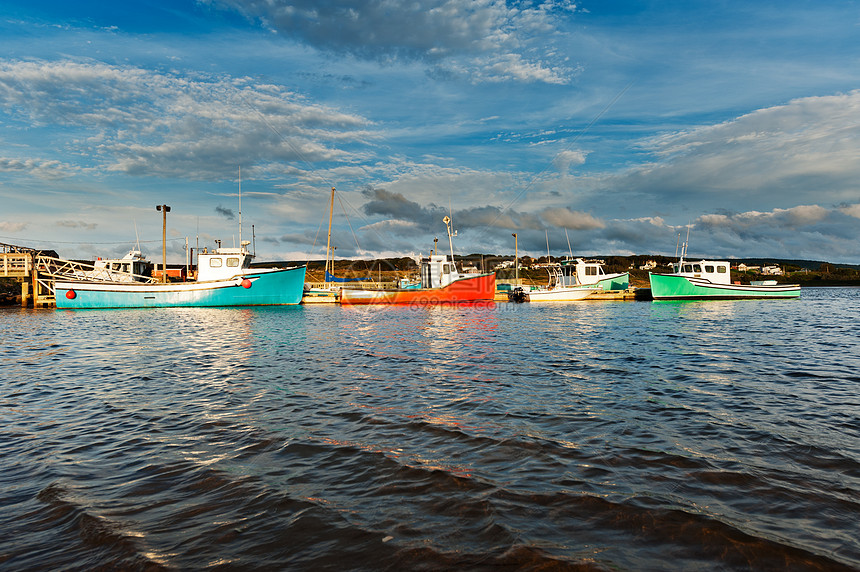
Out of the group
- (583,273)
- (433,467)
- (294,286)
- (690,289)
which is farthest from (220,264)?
(690,289)

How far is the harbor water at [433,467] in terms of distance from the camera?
3990 millimetres

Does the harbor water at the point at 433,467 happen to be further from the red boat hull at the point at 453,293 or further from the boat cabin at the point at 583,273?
the boat cabin at the point at 583,273

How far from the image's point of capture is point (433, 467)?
19.3 ft

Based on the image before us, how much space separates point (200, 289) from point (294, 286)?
918cm

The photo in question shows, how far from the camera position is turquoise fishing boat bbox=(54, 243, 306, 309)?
45219 millimetres

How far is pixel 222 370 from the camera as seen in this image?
43.1ft

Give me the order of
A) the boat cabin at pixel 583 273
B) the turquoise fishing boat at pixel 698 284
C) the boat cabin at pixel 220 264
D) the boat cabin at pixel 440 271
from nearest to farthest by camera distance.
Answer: the boat cabin at pixel 220 264 → the boat cabin at pixel 440 271 → the turquoise fishing boat at pixel 698 284 → the boat cabin at pixel 583 273

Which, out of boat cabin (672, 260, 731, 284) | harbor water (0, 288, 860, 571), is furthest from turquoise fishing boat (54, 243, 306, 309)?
boat cabin (672, 260, 731, 284)

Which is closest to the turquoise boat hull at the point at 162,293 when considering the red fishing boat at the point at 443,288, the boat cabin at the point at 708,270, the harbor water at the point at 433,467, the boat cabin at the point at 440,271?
the red fishing boat at the point at 443,288

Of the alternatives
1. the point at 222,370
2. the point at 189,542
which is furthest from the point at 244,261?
the point at 189,542

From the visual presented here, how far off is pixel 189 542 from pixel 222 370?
9.82m

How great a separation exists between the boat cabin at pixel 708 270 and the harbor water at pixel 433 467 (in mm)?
43418

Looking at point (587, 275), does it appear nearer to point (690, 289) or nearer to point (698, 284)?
point (690, 289)

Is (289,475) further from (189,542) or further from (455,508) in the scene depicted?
(455,508)
